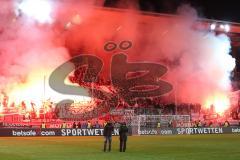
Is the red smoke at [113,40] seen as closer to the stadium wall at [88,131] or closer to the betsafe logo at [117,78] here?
the betsafe logo at [117,78]

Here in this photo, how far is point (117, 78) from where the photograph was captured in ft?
168

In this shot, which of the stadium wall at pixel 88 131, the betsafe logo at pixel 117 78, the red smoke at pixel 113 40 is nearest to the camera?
the stadium wall at pixel 88 131

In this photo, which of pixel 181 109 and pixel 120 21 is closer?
pixel 120 21

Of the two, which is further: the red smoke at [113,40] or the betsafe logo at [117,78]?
the betsafe logo at [117,78]

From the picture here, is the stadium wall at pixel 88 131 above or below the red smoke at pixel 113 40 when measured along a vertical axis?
below

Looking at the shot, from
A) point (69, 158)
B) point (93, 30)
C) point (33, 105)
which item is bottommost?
point (69, 158)

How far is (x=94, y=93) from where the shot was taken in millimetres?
47781

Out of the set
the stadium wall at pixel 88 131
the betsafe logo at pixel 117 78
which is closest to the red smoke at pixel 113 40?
the betsafe logo at pixel 117 78

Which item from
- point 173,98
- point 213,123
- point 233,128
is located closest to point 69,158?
point 233,128

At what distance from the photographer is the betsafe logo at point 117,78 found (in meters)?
45.4

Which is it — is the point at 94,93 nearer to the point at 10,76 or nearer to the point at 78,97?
the point at 78,97

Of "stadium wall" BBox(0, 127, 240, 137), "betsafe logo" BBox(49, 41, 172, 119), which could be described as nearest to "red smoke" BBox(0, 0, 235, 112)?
"betsafe logo" BBox(49, 41, 172, 119)

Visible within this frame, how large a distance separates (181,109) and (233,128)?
7.61 m

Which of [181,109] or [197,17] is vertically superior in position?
[197,17]
